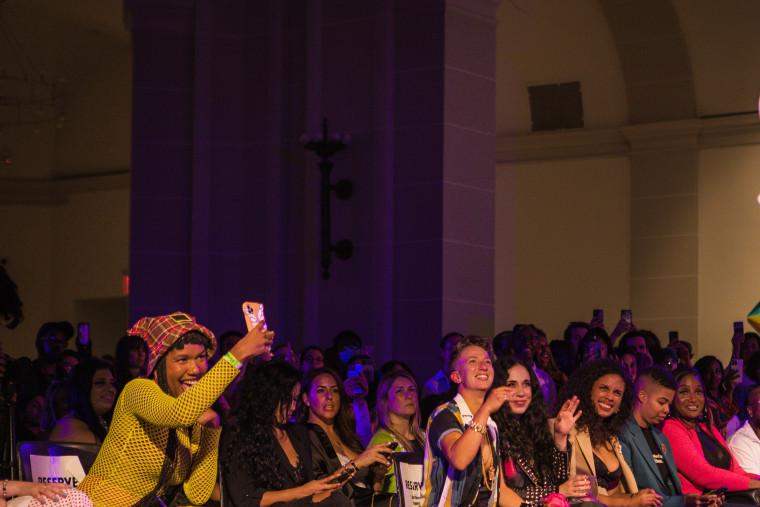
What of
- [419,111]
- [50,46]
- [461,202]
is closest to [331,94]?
[419,111]

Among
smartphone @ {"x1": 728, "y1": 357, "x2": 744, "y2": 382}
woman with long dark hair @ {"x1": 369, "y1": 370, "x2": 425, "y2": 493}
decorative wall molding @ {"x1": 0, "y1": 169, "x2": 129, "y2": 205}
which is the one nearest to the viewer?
woman with long dark hair @ {"x1": 369, "y1": 370, "x2": 425, "y2": 493}

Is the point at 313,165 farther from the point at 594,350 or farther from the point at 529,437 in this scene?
the point at 529,437

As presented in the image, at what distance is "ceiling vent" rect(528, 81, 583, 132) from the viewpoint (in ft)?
45.6

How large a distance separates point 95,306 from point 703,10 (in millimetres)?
9454

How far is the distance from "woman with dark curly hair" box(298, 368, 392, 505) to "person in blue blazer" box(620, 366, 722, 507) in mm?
1417

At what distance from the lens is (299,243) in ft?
34.8

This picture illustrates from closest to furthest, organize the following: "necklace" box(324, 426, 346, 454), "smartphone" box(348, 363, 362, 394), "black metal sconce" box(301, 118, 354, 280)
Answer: "necklace" box(324, 426, 346, 454), "smartphone" box(348, 363, 362, 394), "black metal sconce" box(301, 118, 354, 280)

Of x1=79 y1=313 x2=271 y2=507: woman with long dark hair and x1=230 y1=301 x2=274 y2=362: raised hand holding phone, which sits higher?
x1=230 y1=301 x2=274 y2=362: raised hand holding phone

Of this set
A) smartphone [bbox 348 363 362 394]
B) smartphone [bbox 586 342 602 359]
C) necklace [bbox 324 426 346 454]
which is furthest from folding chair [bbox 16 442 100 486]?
smartphone [bbox 586 342 602 359]

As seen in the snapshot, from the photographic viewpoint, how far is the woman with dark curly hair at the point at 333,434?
6242mm

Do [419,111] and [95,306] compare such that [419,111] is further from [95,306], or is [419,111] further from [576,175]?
[95,306]

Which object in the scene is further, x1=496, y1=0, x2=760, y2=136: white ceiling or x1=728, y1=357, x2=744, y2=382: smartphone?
x1=496, y1=0, x2=760, y2=136: white ceiling

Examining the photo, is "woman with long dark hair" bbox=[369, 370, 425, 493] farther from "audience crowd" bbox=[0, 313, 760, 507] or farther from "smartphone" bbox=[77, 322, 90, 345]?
"smartphone" bbox=[77, 322, 90, 345]

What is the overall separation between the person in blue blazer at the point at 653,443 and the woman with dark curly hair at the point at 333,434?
1.42m
